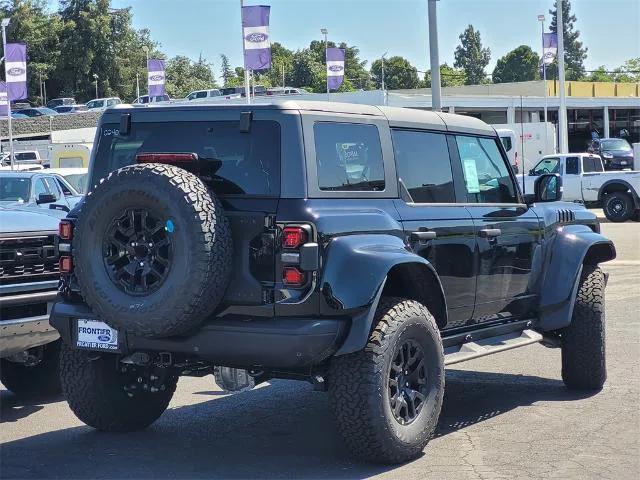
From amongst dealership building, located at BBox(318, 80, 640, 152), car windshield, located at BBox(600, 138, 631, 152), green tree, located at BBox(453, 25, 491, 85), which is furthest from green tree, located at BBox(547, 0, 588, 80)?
car windshield, located at BBox(600, 138, 631, 152)

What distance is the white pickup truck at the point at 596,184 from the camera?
25.9 meters

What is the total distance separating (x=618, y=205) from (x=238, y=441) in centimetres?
2193

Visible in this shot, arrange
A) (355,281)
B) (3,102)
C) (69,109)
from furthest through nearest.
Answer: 1. (69,109)
2. (3,102)
3. (355,281)

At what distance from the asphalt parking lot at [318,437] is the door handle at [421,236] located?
127 centimetres

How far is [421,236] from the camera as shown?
584 centimetres

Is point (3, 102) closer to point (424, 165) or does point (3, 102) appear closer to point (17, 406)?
point (17, 406)

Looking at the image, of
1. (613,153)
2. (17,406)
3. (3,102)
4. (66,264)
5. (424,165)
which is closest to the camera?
(66,264)

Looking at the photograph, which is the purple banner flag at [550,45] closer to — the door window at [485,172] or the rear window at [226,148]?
the door window at [485,172]

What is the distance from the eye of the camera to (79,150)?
1145 inches

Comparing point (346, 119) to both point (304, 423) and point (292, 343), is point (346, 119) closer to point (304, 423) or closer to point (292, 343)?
point (292, 343)

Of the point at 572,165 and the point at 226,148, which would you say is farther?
the point at 572,165

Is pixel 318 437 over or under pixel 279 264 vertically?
under

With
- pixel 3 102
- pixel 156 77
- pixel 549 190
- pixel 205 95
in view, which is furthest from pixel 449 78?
pixel 549 190

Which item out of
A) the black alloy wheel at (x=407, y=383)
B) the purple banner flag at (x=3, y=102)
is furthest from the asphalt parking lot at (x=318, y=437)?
the purple banner flag at (x=3, y=102)
